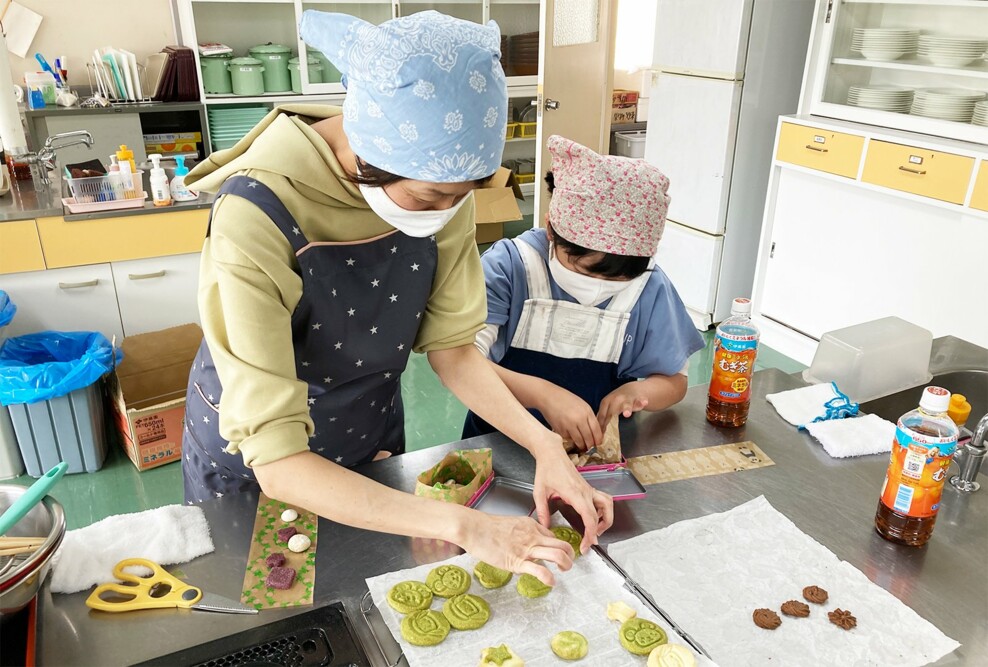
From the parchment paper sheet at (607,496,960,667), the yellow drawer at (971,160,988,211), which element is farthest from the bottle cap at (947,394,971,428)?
the yellow drawer at (971,160,988,211)

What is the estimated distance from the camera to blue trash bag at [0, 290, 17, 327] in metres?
2.62

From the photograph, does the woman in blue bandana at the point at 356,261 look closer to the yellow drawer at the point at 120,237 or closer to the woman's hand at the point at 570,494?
the woman's hand at the point at 570,494

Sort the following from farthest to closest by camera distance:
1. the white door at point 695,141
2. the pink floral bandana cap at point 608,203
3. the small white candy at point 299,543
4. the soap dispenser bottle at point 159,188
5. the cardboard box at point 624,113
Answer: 1. the cardboard box at point 624,113
2. the white door at point 695,141
3. the soap dispenser bottle at point 159,188
4. the pink floral bandana cap at point 608,203
5. the small white candy at point 299,543

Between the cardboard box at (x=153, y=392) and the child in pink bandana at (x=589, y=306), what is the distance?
5.19ft

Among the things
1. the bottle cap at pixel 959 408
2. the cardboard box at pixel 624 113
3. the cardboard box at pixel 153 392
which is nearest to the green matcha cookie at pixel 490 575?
the bottle cap at pixel 959 408

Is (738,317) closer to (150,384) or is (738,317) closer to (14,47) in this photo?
(150,384)

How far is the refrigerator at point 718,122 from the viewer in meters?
3.63

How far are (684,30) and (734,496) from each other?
317cm

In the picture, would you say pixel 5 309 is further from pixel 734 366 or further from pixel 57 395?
pixel 734 366

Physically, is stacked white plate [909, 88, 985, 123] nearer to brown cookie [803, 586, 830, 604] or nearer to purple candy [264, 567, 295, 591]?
brown cookie [803, 586, 830, 604]

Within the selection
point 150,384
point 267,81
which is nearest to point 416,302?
point 150,384

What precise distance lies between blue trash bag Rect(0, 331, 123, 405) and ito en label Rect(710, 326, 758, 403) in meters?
2.21

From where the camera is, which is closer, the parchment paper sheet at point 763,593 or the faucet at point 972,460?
the parchment paper sheet at point 763,593

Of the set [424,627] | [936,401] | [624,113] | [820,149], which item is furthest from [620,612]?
[624,113]
